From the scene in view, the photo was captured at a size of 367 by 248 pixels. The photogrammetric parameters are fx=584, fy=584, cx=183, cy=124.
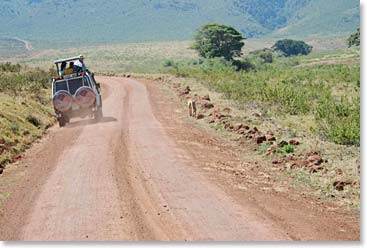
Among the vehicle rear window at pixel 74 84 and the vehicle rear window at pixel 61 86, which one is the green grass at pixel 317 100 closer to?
the vehicle rear window at pixel 74 84

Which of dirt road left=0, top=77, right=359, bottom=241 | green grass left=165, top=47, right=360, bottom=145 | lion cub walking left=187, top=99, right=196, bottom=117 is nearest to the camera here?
dirt road left=0, top=77, right=359, bottom=241

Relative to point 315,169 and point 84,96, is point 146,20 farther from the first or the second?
point 315,169

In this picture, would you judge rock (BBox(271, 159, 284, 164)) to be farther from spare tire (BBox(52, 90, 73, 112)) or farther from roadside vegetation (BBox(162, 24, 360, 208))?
spare tire (BBox(52, 90, 73, 112))

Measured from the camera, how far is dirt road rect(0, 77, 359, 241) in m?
7.82

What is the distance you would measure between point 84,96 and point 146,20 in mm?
142267

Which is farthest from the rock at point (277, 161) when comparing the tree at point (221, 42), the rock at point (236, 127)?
the tree at point (221, 42)

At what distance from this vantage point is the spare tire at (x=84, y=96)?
19.5 meters

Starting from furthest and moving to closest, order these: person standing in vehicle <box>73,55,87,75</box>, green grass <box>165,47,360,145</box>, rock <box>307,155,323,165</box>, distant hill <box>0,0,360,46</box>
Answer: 1. distant hill <box>0,0,360,46</box>
2. person standing in vehicle <box>73,55,87,75</box>
3. green grass <box>165,47,360,145</box>
4. rock <box>307,155,323,165</box>

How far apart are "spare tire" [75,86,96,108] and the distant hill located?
123 meters

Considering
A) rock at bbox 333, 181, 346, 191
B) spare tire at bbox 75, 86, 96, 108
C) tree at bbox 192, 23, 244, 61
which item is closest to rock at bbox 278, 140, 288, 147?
rock at bbox 333, 181, 346, 191

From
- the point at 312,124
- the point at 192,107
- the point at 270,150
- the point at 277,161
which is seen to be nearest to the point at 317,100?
the point at 312,124

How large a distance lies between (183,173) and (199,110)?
11.2m

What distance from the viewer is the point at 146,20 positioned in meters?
159

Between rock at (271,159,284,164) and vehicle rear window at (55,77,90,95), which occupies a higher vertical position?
vehicle rear window at (55,77,90,95)
